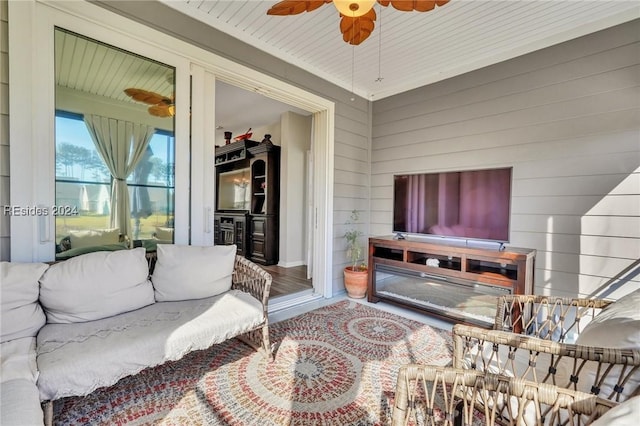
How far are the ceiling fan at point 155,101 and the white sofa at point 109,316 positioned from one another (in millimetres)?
1137

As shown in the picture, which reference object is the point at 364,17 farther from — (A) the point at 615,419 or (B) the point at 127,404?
(B) the point at 127,404

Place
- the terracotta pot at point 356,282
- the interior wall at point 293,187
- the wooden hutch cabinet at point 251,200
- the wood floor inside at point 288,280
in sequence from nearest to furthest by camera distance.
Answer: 1. the terracotta pot at point 356,282
2. the wood floor inside at point 288,280
3. the interior wall at point 293,187
4. the wooden hutch cabinet at point 251,200

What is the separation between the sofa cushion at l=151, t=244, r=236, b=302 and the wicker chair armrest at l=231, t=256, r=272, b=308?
0.11 meters

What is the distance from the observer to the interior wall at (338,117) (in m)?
2.51

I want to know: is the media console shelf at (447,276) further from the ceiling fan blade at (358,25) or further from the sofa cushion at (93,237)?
the sofa cushion at (93,237)

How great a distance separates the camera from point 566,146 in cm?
263

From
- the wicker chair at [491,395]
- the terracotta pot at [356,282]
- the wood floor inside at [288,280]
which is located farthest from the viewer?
the wood floor inside at [288,280]

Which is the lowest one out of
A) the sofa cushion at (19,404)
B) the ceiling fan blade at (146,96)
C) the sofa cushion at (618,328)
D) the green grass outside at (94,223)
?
the sofa cushion at (19,404)

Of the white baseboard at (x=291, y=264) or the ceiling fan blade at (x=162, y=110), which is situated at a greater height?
the ceiling fan blade at (x=162, y=110)

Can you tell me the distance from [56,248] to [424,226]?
3.31 metres

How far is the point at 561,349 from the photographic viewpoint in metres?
1.04

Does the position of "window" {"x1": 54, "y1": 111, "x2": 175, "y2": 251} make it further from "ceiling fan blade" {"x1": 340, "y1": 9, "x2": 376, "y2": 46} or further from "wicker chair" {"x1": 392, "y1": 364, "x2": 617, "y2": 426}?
"wicker chair" {"x1": 392, "y1": 364, "x2": 617, "y2": 426}

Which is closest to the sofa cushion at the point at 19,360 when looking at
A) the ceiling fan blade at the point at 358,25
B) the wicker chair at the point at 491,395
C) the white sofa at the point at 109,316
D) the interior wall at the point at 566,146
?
the white sofa at the point at 109,316

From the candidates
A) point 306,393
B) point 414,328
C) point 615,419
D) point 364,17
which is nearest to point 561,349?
point 615,419
